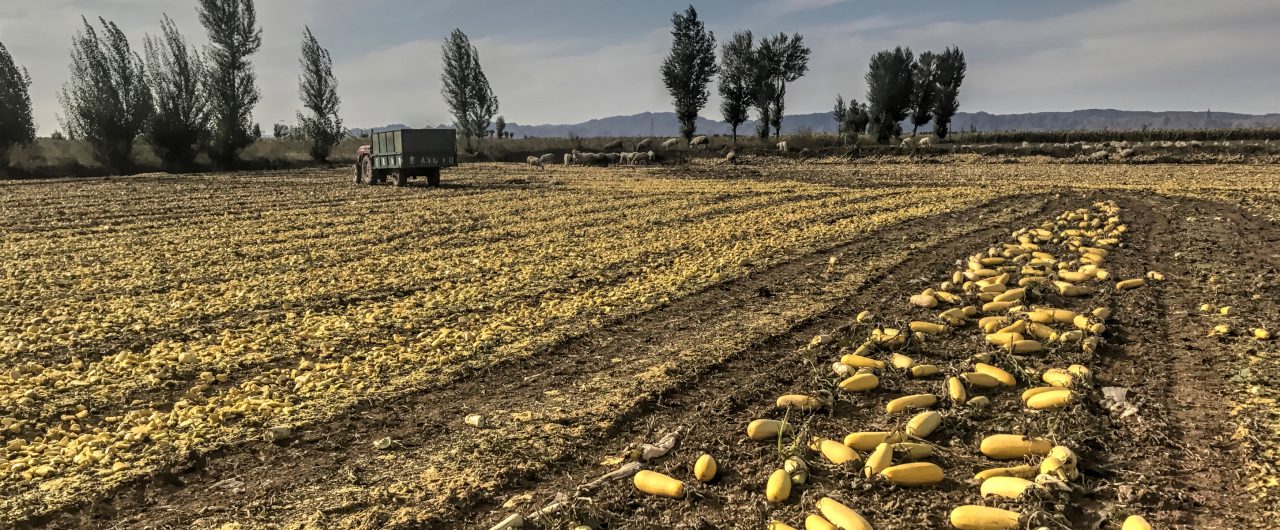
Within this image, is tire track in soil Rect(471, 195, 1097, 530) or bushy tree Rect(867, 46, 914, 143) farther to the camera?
bushy tree Rect(867, 46, 914, 143)

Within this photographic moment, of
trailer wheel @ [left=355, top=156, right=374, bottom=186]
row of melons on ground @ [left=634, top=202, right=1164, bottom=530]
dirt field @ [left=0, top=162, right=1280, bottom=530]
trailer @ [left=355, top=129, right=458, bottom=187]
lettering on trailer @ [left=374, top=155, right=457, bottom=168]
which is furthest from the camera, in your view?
trailer wheel @ [left=355, top=156, right=374, bottom=186]

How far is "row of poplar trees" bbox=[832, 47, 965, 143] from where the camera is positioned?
6519 centimetres

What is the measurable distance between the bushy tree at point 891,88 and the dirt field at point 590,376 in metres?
56.4

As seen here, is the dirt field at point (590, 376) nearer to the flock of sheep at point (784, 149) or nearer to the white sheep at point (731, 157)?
the flock of sheep at point (784, 149)

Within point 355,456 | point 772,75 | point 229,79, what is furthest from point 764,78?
point 355,456

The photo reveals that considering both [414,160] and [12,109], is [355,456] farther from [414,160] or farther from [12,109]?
[12,109]

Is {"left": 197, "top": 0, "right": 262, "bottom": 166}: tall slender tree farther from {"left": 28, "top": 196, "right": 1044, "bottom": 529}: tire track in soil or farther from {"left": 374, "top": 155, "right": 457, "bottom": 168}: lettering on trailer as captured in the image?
{"left": 28, "top": 196, "right": 1044, "bottom": 529}: tire track in soil

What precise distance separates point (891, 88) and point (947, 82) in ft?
27.1

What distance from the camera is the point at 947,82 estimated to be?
69062 millimetres

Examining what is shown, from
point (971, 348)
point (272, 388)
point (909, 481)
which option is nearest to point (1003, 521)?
point (909, 481)

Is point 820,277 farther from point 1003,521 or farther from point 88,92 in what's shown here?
point 88,92

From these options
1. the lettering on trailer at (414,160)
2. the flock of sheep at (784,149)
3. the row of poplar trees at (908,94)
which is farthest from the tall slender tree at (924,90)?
the lettering on trailer at (414,160)

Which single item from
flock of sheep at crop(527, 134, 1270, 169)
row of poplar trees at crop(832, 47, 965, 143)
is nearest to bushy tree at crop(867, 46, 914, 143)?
row of poplar trees at crop(832, 47, 965, 143)

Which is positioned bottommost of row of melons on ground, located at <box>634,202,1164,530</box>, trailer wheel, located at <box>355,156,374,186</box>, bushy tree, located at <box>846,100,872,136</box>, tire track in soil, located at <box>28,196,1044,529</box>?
tire track in soil, located at <box>28,196,1044,529</box>
